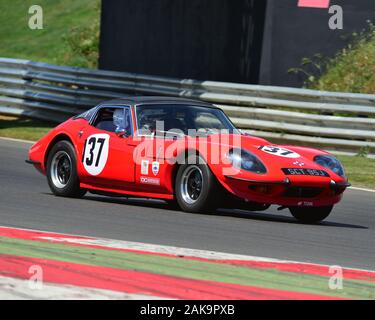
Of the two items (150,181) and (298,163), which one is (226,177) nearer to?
(298,163)

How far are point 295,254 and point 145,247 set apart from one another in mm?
1185

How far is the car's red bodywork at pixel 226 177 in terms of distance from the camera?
1005 centimetres

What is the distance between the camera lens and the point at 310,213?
10.8m

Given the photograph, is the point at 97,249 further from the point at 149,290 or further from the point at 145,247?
the point at 149,290

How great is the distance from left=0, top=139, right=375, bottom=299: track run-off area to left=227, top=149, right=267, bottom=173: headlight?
0.53 metres

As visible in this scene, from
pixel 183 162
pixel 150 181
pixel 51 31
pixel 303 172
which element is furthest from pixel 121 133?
pixel 51 31

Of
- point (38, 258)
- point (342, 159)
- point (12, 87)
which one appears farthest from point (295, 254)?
point (12, 87)

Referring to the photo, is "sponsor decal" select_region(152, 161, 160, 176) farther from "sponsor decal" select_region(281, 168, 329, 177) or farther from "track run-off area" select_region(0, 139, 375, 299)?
"sponsor decal" select_region(281, 168, 329, 177)

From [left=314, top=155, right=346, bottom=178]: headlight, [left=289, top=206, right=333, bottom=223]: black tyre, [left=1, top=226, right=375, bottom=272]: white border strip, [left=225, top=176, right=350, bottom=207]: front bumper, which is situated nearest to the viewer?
[left=1, top=226, right=375, bottom=272]: white border strip

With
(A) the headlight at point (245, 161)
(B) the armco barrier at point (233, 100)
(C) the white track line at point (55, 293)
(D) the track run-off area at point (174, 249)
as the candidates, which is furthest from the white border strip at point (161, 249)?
(B) the armco barrier at point (233, 100)

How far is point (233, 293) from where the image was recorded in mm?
6090

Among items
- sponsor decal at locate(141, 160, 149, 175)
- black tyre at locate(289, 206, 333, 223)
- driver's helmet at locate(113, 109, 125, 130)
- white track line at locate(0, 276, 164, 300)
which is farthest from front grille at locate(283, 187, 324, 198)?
white track line at locate(0, 276, 164, 300)

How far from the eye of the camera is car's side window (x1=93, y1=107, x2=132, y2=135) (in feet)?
36.8

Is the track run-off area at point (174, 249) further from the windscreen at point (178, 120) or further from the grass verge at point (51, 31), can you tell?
the grass verge at point (51, 31)
